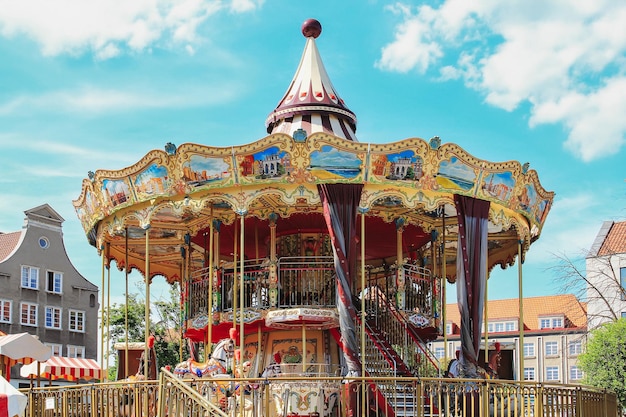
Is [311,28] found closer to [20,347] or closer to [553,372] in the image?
[20,347]

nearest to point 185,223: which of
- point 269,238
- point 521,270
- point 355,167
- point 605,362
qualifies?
point 269,238

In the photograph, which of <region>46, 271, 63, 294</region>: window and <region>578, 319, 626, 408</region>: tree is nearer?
<region>578, 319, 626, 408</region>: tree

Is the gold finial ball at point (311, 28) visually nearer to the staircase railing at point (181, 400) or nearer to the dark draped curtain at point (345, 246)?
the dark draped curtain at point (345, 246)

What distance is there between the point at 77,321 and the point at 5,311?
5.12 metres

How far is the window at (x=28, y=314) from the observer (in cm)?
4662

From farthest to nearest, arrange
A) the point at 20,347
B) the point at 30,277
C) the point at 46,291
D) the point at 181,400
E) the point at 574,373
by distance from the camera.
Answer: the point at 574,373, the point at 46,291, the point at 30,277, the point at 20,347, the point at 181,400

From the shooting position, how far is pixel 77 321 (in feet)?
164

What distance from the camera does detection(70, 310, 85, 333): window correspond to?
163ft

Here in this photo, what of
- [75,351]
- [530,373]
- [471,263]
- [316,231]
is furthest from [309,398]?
[530,373]

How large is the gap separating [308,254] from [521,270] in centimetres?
478

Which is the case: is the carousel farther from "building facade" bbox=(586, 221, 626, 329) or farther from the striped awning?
"building facade" bbox=(586, 221, 626, 329)

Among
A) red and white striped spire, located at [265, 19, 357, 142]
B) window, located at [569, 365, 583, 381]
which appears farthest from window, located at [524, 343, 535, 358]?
red and white striped spire, located at [265, 19, 357, 142]

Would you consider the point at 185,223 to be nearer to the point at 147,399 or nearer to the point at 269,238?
the point at 269,238

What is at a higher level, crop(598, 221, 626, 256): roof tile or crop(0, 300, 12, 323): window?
crop(598, 221, 626, 256): roof tile
